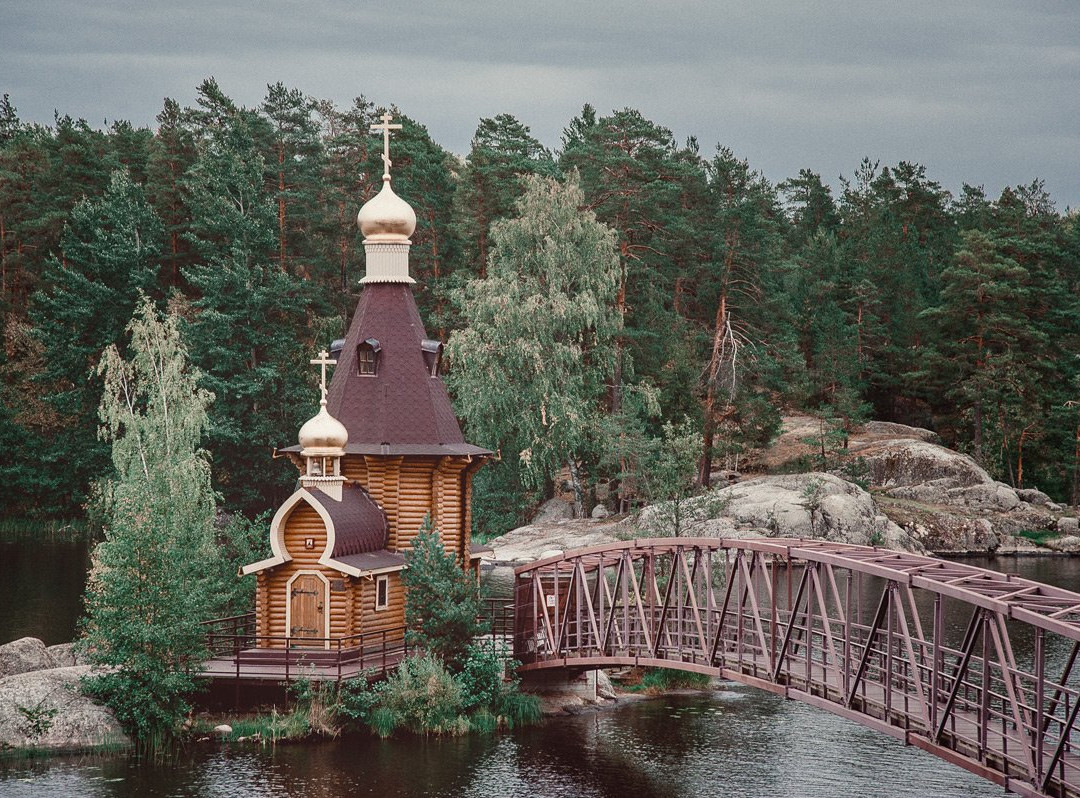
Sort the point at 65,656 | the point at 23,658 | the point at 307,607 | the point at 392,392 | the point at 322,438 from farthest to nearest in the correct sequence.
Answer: the point at 392,392, the point at 65,656, the point at 23,658, the point at 322,438, the point at 307,607

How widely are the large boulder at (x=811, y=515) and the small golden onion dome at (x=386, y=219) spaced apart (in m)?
23.7

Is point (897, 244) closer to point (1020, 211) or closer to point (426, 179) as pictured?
→ point (1020, 211)

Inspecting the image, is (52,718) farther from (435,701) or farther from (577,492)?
(577,492)

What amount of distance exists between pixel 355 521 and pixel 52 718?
25.1 ft

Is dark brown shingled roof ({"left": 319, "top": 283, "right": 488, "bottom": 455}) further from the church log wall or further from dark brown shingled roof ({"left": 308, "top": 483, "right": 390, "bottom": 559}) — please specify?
the church log wall

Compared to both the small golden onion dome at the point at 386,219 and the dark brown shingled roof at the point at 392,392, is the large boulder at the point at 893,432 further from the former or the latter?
the small golden onion dome at the point at 386,219

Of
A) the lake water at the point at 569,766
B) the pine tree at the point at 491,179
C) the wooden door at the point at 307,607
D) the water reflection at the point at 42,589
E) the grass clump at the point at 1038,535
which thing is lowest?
the lake water at the point at 569,766

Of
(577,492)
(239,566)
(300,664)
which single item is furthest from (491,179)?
(300,664)

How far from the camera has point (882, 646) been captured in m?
31.1

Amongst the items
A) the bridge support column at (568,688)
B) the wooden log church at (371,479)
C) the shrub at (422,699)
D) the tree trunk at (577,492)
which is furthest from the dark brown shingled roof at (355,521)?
the tree trunk at (577,492)

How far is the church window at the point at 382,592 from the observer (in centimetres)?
3138

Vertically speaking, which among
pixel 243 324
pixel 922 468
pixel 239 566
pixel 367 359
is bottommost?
pixel 239 566

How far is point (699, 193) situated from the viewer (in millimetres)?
72938

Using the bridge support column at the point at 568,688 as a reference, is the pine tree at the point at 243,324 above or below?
above
